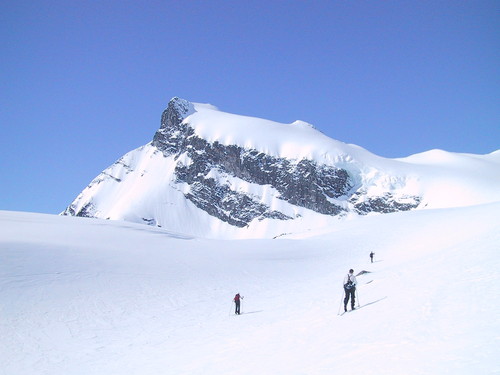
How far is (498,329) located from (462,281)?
4.69 m

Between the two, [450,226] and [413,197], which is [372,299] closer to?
[450,226]

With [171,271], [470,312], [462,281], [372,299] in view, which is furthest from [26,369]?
[171,271]

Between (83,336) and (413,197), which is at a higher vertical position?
(413,197)

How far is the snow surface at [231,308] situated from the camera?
32.9 ft

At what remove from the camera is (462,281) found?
13.6 m

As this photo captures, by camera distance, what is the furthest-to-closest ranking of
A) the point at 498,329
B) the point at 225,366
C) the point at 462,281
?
1. the point at 462,281
2. the point at 225,366
3. the point at 498,329

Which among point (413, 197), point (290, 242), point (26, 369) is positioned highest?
point (413, 197)

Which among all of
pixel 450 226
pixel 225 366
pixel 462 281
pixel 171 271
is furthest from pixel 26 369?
pixel 450 226

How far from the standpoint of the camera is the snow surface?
1003 cm

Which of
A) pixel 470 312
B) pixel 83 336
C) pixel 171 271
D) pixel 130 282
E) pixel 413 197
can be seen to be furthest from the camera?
pixel 413 197

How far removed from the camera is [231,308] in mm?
22859

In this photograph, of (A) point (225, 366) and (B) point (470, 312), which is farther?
(A) point (225, 366)

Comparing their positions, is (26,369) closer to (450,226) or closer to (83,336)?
(83,336)

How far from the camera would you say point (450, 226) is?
1619 inches
